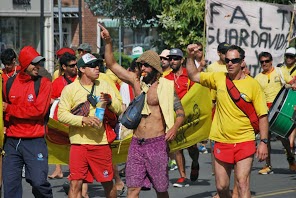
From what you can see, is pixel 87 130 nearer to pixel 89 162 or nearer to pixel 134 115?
Answer: pixel 89 162

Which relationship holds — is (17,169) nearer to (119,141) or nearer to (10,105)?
(10,105)

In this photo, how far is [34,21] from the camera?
143 feet

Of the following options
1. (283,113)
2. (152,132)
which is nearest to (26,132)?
(152,132)

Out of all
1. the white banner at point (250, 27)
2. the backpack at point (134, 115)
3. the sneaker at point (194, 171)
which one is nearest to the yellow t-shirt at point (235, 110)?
the backpack at point (134, 115)

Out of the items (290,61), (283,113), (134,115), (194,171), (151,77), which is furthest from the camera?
(290,61)

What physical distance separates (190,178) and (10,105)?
4644 millimetres

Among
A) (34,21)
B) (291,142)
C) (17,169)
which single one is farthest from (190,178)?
(34,21)

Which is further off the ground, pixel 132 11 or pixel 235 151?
pixel 235 151

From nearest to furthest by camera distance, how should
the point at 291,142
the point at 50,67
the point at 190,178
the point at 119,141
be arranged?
1. the point at 119,141
2. the point at 190,178
3. the point at 291,142
4. the point at 50,67

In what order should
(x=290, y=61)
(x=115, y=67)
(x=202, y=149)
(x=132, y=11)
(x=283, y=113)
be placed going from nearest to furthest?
(x=115, y=67), (x=283, y=113), (x=290, y=61), (x=202, y=149), (x=132, y=11)

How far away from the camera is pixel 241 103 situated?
35.8 ft

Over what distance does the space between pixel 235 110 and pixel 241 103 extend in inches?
4.6

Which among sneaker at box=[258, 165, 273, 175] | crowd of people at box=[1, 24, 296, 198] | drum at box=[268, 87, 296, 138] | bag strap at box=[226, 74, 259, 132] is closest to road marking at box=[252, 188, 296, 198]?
drum at box=[268, 87, 296, 138]

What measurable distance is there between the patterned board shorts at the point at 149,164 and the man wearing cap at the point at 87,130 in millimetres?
489
